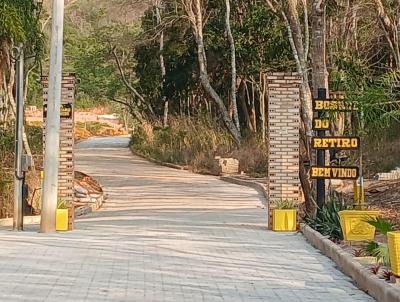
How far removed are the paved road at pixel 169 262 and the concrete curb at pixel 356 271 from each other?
12 centimetres

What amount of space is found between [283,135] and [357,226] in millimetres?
4740

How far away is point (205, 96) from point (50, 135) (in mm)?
29622

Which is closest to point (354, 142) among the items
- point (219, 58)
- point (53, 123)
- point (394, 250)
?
point (53, 123)

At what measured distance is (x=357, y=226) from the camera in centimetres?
1262

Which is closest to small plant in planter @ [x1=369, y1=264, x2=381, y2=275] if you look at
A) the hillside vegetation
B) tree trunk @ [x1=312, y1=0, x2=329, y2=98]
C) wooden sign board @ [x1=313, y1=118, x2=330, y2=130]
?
wooden sign board @ [x1=313, y1=118, x2=330, y2=130]

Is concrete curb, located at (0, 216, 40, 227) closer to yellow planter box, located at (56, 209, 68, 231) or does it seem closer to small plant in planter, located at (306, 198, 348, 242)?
yellow planter box, located at (56, 209, 68, 231)

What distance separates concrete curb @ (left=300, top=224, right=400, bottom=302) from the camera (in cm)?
841

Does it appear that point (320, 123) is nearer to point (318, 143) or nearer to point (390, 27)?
point (318, 143)

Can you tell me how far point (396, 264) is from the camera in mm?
8539

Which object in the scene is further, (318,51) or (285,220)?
(318,51)

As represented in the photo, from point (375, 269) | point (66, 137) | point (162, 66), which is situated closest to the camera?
point (375, 269)

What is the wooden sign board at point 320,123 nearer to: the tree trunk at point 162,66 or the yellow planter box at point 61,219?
the yellow planter box at point 61,219

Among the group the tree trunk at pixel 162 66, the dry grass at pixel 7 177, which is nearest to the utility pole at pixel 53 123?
the dry grass at pixel 7 177

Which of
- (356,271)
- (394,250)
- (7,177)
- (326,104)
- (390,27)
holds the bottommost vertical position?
(356,271)
